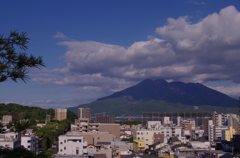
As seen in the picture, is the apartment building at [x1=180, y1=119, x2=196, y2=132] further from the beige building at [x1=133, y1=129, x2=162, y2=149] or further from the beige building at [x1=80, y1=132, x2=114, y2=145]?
the beige building at [x1=80, y1=132, x2=114, y2=145]

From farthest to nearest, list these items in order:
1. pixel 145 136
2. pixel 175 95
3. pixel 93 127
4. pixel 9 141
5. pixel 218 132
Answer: pixel 175 95
pixel 218 132
pixel 93 127
pixel 145 136
pixel 9 141

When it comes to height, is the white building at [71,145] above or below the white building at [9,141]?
below

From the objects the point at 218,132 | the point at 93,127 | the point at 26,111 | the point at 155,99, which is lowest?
the point at 218,132

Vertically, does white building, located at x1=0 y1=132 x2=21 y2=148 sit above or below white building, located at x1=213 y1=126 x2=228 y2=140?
above

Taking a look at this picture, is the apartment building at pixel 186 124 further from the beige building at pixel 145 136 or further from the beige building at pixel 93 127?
the beige building at pixel 145 136

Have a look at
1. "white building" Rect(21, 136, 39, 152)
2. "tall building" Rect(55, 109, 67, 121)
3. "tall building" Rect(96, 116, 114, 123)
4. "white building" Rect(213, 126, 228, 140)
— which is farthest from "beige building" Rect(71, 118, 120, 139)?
"tall building" Rect(55, 109, 67, 121)

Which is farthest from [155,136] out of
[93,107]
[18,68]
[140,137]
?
[93,107]

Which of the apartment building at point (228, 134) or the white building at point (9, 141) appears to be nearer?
the white building at point (9, 141)

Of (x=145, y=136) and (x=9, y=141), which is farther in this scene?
(x=145, y=136)

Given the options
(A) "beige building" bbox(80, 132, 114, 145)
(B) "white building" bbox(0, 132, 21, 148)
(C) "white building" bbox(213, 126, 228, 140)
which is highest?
(B) "white building" bbox(0, 132, 21, 148)

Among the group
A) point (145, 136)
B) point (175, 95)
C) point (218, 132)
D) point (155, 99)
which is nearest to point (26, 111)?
point (145, 136)

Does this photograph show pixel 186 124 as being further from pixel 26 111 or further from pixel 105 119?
pixel 26 111

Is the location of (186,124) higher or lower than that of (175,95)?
lower

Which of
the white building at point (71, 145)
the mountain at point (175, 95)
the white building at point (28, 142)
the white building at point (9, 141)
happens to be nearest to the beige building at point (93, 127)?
the white building at point (28, 142)
